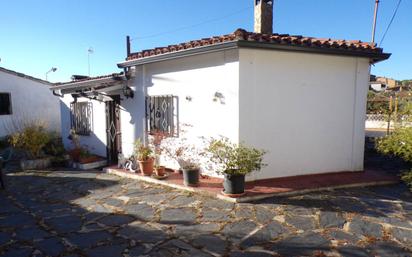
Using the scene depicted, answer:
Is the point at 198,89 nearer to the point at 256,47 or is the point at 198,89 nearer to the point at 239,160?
the point at 256,47

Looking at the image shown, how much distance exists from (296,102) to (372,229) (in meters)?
4.30

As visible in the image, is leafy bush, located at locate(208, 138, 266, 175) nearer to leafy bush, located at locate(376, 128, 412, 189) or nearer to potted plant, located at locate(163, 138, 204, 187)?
potted plant, located at locate(163, 138, 204, 187)

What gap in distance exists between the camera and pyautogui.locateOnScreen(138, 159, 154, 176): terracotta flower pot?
9901 millimetres

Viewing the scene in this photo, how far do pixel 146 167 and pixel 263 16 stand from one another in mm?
7035

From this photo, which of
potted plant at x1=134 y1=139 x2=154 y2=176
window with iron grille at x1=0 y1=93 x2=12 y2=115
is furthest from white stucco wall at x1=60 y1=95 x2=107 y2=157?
window with iron grille at x1=0 y1=93 x2=12 y2=115

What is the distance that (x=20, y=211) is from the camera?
7.16 meters

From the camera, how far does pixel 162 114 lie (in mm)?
10641

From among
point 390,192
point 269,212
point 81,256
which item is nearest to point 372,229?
point 269,212

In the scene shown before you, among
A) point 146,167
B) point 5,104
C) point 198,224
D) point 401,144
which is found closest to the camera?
point 198,224

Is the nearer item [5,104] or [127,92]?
[127,92]

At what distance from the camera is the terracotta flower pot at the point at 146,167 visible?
32.5 feet

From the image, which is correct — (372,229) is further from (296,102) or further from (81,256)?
(81,256)

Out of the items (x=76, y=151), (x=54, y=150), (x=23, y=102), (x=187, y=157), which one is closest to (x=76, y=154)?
(x=76, y=151)

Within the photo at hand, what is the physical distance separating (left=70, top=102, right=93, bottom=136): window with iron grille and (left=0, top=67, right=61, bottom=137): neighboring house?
216 inches
